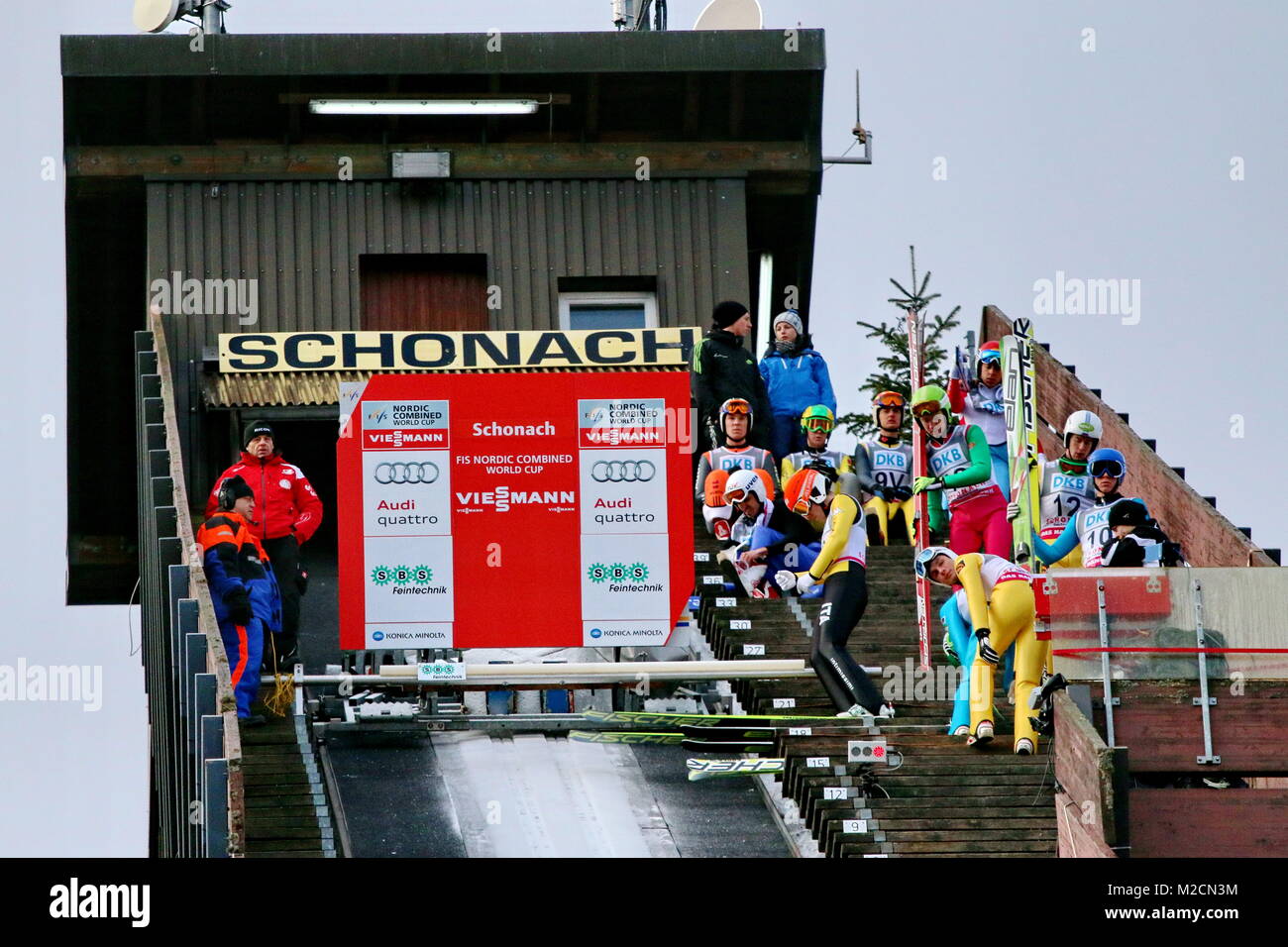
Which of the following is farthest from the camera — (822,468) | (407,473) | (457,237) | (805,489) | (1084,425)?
(457,237)

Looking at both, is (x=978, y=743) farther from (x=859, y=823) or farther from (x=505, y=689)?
(x=505, y=689)

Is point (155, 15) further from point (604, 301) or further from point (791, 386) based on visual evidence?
point (791, 386)

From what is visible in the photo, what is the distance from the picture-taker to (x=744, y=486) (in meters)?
21.6

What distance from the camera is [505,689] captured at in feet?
67.7

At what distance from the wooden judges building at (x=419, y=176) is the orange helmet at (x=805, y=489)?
7.07m

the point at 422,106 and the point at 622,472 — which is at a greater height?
the point at 422,106

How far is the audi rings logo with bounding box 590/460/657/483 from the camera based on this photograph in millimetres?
21188

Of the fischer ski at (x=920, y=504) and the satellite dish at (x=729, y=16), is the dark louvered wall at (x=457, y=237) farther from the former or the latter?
the fischer ski at (x=920, y=504)

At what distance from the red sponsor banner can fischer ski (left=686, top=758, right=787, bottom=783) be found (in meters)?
1.55

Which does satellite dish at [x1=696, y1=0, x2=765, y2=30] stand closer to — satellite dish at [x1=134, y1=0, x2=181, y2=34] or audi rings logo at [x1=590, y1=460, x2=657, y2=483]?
satellite dish at [x1=134, y1=0, x2=181, y2=34]

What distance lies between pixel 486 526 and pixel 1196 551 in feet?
20.3

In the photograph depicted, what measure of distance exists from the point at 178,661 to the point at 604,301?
32.8 ft

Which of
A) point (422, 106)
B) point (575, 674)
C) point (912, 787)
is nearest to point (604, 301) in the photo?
point (422, 106)
